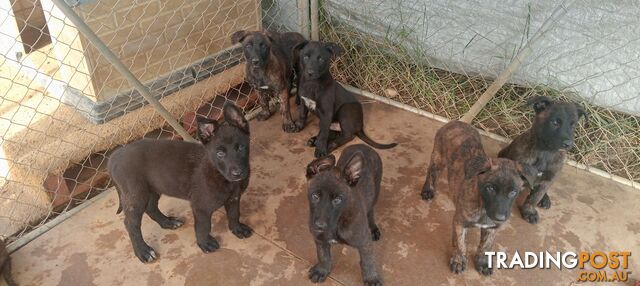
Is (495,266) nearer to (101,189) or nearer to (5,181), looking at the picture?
(101,189)

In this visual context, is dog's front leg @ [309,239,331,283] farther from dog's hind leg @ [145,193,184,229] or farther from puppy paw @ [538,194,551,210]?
puppy paw @ [538,194,551,210]

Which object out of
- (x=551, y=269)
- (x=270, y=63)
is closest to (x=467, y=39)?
(x=270, y=63)

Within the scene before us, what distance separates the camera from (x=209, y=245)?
4.00 metres

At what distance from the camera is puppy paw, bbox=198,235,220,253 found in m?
3.97

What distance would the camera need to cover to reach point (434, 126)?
18.7 ft

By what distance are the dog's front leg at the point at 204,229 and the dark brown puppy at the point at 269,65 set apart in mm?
1903

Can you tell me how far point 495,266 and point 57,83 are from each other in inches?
198

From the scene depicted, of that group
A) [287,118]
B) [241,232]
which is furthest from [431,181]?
[287,118]

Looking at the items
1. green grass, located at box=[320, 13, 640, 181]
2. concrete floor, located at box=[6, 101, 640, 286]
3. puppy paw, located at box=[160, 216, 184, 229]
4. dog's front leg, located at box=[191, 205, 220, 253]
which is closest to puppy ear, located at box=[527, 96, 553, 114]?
concrete floor, located at box=[6, 101, 640, 286]

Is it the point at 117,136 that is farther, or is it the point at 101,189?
the point at 117,136

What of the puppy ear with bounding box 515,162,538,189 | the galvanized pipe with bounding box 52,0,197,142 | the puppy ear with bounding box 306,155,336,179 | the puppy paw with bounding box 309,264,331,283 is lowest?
the puppy paw with bounding box 309,264,331,283

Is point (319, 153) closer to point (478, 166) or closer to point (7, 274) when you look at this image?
point (478, 166)

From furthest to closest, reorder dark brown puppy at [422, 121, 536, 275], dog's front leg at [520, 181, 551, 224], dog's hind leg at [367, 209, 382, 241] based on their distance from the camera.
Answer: dog's front leg at [520, 181, 551, 224], dog's hind leg at [367, 209, 382, 241], dark brown puppy at [422, 121, 536, 275]

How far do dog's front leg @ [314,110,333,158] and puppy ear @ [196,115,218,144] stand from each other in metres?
1.75
